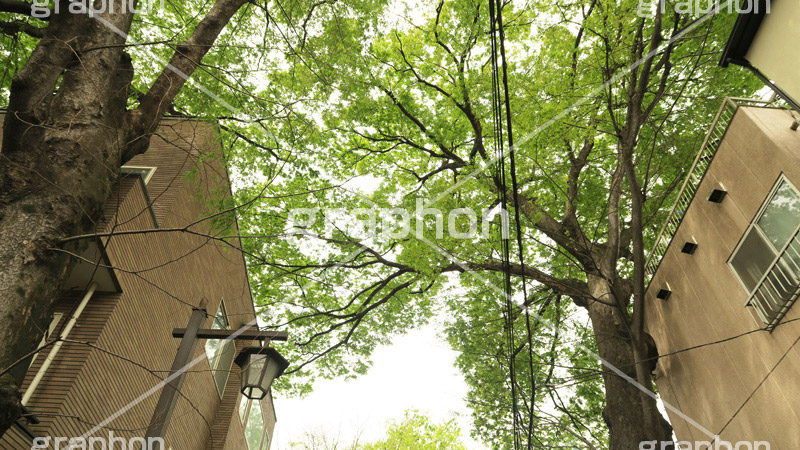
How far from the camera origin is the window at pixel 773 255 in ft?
20.8

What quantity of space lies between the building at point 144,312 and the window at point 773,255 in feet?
23.1

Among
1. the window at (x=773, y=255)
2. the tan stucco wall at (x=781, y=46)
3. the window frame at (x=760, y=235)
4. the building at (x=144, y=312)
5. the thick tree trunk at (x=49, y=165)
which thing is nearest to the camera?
the thick tree trunk at (x=49, y=165)

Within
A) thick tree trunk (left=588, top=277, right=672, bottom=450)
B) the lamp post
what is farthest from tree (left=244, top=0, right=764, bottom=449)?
the lamp post

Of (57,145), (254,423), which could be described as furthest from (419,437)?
(57,145)

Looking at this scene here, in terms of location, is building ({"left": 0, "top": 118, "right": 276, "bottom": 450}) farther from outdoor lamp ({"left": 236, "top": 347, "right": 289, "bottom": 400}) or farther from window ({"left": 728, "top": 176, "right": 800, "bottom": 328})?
window ({"left": 728, "top": 176, "right": 800, "bottom": 328})

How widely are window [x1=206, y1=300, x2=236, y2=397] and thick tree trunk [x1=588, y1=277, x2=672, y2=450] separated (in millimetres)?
Answer: 8260

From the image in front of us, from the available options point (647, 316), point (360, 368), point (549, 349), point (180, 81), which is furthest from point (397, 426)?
point (180, 81)

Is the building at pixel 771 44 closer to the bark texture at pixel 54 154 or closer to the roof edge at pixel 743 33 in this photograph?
the roof edge at pixel 743 33

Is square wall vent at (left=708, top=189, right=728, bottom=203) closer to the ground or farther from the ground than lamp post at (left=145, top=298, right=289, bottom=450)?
farther from the ground

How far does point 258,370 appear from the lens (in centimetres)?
523

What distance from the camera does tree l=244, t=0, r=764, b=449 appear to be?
27.4ft

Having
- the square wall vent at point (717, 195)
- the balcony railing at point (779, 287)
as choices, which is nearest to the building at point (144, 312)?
the balcony railing at point (779, 287)

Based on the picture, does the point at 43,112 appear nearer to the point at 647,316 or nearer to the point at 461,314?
the point at 647,316

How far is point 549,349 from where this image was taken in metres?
13.5
